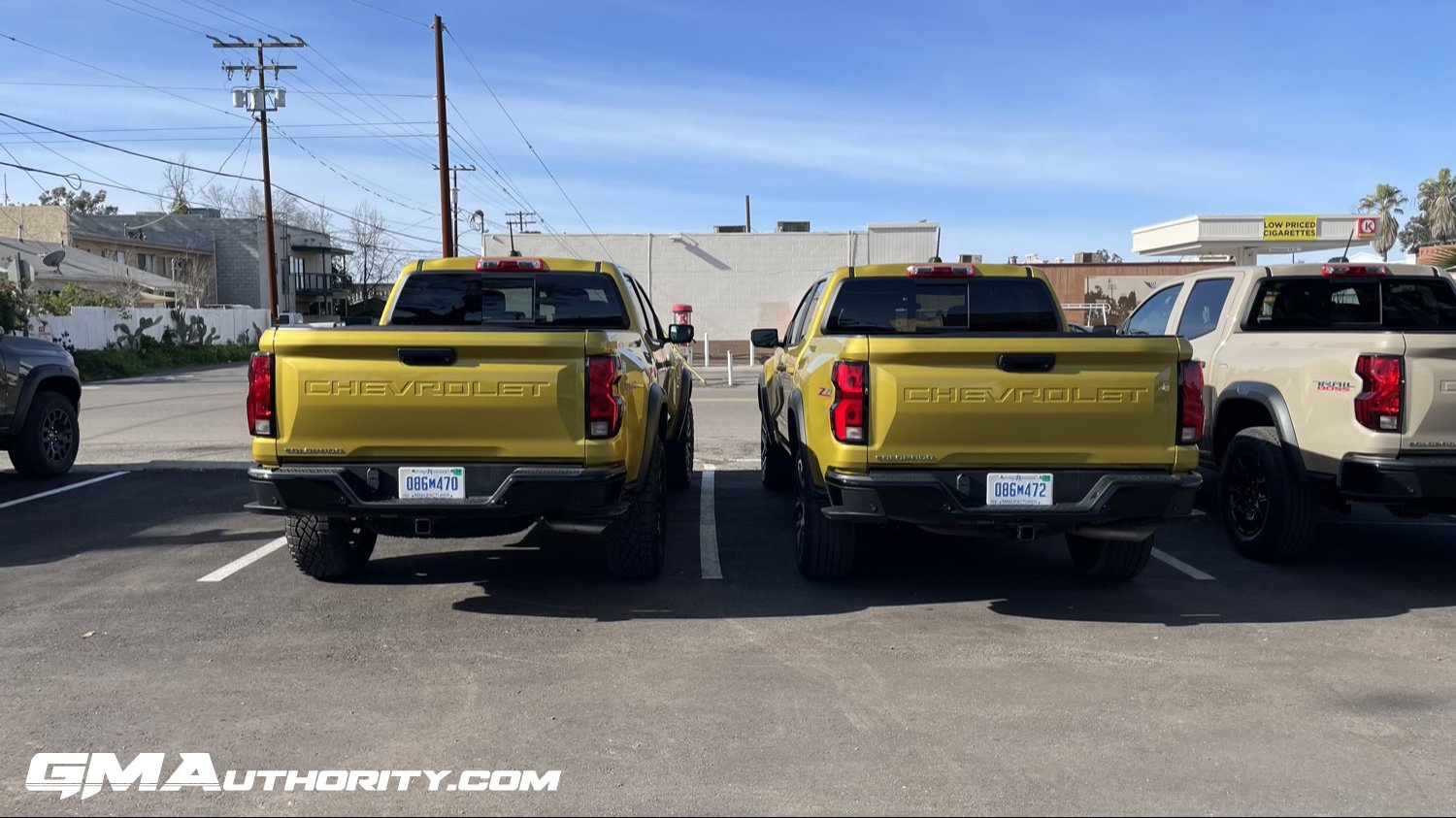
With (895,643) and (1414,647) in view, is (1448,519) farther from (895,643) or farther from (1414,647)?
(895,643)

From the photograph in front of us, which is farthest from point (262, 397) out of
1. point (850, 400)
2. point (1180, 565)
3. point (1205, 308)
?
point (1205, 308)

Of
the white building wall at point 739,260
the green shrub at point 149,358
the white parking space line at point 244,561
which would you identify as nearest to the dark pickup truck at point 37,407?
the white parking space line at point 244,561

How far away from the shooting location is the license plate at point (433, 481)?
525 cm

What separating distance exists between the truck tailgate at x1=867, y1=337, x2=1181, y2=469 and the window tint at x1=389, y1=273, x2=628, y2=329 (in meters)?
2.49

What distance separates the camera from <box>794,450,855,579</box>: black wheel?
602 cm

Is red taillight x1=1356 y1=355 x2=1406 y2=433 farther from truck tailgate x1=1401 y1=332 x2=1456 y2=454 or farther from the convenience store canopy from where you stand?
the convenience store canopy

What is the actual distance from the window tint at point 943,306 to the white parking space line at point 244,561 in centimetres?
396

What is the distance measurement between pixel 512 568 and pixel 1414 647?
196 inches

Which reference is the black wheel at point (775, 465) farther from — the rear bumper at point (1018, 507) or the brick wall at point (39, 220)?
the brick wall at point (39, 220)

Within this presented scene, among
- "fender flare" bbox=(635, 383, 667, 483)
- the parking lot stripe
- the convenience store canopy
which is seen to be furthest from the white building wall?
"fender flare" bbox=(635, 383, 667, 483)

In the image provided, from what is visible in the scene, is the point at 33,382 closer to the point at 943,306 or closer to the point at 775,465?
the point at 775,465

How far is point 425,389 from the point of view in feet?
16.9

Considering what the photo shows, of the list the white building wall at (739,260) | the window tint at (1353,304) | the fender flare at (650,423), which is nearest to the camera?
the fender flare at (650,423)

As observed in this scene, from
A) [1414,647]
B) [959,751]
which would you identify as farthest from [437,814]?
[1414,647]
